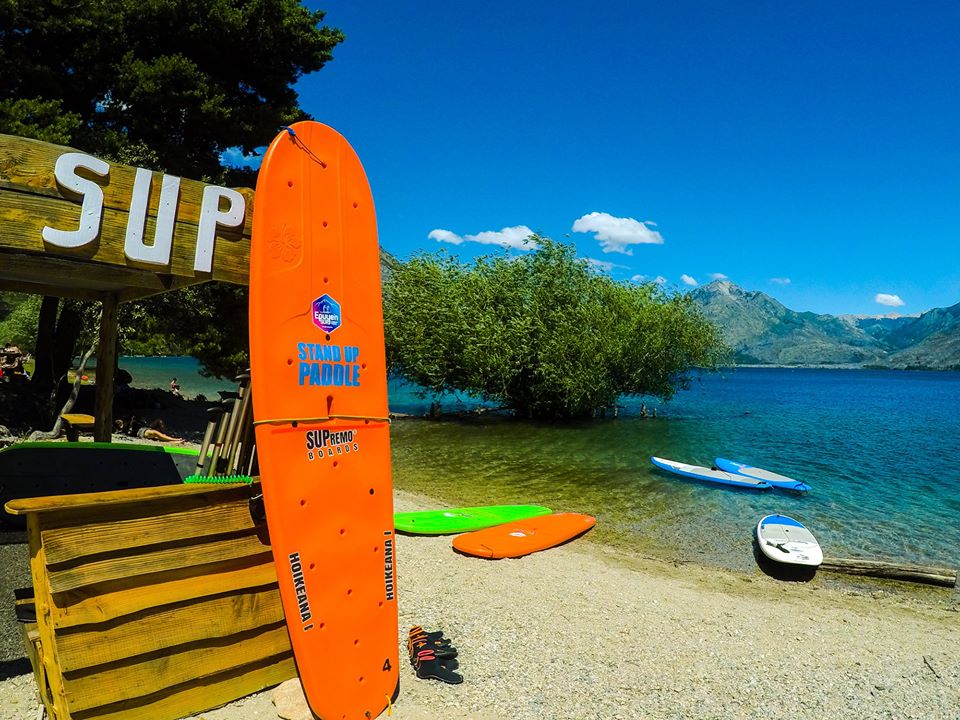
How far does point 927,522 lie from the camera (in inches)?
572

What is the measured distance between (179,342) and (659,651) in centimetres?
1797

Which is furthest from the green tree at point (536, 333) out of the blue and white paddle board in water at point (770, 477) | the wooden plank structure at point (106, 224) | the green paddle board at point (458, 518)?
the wooden plank structure at point (106, 224)

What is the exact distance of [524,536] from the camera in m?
10.5

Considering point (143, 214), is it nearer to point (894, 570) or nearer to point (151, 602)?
point (151, 602)

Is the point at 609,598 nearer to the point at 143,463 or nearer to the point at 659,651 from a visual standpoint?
the point at 659,651

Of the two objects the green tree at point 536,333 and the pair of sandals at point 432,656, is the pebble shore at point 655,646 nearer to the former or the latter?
the pair of sandals at point 432,656

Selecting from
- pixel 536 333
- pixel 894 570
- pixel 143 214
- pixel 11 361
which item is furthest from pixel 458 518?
pixel 11 361

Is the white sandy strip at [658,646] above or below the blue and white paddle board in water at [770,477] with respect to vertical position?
below

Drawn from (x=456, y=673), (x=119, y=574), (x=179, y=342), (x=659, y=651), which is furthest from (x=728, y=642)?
(x=179, y=342)

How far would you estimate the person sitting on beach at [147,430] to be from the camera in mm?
17469

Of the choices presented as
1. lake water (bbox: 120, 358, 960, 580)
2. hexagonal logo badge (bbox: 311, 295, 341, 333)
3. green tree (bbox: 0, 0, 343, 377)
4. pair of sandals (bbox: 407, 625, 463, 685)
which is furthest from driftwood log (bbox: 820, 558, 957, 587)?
green tree (bbox: 0, 0, 343, 377)

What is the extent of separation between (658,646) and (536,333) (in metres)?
26.4

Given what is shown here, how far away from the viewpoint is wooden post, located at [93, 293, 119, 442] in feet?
19.7

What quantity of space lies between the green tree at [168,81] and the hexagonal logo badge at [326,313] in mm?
12704
